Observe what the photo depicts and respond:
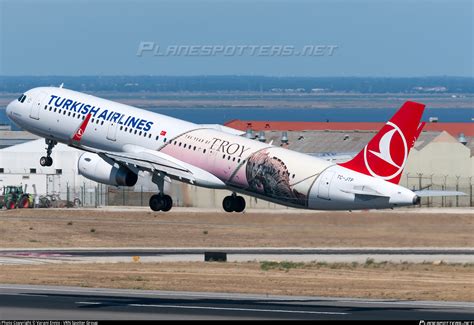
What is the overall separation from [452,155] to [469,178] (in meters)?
4.23

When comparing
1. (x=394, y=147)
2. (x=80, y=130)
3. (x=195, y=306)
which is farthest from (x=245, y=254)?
(x=195, y=306)

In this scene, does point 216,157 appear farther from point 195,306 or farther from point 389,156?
point 195,306

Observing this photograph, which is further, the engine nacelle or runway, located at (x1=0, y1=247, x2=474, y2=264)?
runway, located at (x1=0, y1=247, x2=474, y2=264)

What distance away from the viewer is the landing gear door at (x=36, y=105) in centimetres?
9519

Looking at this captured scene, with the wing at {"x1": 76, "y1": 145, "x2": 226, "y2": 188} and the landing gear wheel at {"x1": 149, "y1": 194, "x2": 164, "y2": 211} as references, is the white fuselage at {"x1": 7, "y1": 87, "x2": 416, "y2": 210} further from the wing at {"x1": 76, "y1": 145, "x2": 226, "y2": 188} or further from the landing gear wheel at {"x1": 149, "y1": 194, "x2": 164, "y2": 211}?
the landing gear wheel at {"x1": 149, "y1": 194, "x2": 164, "y2": 211}

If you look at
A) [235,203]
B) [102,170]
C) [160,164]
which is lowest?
[235,203]

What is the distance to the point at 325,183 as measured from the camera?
3410 inches

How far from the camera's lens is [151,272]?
276ft

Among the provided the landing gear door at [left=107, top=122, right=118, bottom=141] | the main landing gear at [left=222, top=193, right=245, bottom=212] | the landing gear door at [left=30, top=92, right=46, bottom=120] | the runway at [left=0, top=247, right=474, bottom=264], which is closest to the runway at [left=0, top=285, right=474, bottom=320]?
the main landing gear at [left=222, top=193, right=245, bottom=212]

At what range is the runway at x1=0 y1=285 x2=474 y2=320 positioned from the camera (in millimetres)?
57969

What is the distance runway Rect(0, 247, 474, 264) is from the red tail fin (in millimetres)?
12925

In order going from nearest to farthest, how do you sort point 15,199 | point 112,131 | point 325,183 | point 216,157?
point 325,183 < point 216,157 < point 112,131 < point 15,199

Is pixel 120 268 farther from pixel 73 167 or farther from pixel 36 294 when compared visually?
pixel 73 167

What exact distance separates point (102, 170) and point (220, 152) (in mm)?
8021
